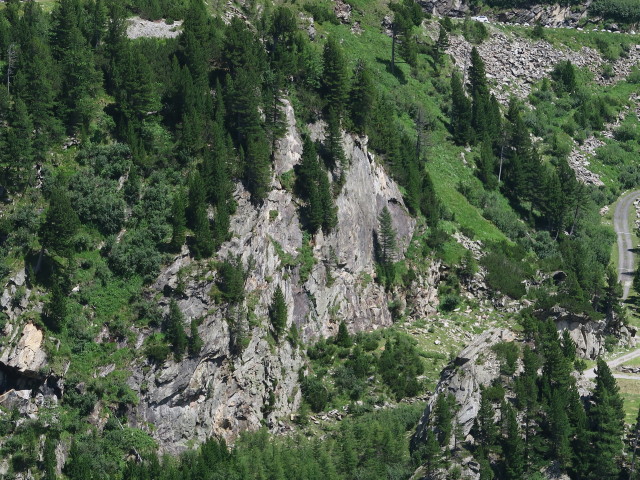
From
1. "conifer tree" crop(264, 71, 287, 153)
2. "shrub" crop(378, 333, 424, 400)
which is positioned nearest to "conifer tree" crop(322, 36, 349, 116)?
"conifer tree" crop(264, 71, 287, 153)

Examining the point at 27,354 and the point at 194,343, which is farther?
the point at 194,343

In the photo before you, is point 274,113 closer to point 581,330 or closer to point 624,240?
point 581,330

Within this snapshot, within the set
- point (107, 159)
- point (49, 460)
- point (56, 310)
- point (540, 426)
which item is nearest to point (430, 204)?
point (107, 159)

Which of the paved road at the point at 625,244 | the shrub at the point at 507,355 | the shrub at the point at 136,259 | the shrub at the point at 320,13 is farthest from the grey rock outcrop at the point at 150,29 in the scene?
the paved road at the point at 625,244

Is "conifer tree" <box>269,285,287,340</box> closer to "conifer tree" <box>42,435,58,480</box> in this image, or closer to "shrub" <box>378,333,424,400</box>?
"shrub" <box>378,333,424,400</box>

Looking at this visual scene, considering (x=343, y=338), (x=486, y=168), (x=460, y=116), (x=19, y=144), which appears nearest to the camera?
(x=19, y=144)

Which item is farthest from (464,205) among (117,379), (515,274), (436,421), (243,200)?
(117,379)
